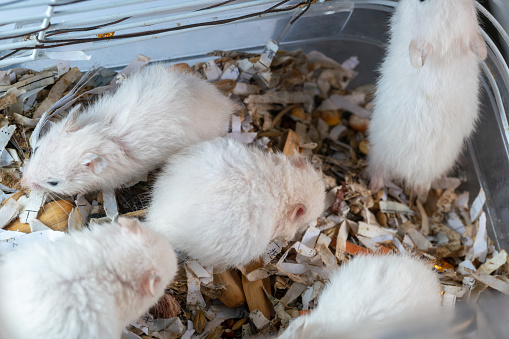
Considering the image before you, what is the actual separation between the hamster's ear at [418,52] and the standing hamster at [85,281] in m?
1.81

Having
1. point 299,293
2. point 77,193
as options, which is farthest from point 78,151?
point 299,293

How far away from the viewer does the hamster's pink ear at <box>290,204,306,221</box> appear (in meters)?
2.77

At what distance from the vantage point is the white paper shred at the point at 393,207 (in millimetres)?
3462

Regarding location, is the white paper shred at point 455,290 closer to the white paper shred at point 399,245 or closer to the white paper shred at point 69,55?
the white paper shred at point 399,245

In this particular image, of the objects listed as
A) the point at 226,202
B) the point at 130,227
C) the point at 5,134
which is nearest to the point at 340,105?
the point at 226,202

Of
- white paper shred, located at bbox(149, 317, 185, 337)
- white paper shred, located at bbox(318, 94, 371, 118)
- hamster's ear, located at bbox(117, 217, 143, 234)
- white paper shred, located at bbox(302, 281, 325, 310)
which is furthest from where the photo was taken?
white paper shred, located at bbox(318, 94, 371, 118)

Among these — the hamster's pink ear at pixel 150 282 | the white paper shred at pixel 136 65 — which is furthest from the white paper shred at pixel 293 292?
the white paper shred at pixel 136 65

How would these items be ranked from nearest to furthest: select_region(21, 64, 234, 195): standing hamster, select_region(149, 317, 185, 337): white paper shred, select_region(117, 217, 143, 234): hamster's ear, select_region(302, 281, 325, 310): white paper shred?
1. select_region(117, 217, 143, 234): hamster's ear
2. select_region(149, 317, 185, 337): white paper shred
3. select_region(21, 64, 234, 195): standing hamster
4. select_region(302, 281, 325, 310): white paper shred

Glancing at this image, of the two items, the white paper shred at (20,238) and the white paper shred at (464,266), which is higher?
the white paper shred at (20,238)

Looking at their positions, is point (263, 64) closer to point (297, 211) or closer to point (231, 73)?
point (231, 73)

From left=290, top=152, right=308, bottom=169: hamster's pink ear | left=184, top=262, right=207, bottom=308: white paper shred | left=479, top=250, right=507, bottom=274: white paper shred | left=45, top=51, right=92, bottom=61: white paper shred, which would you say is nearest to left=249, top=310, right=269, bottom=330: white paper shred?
left=184, top=262, right=207, bottom=308: white paper shred

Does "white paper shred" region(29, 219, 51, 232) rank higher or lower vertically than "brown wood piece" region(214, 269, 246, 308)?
higher

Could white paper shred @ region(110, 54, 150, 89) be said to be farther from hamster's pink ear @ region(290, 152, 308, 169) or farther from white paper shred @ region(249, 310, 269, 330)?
white paper shred @ region(249, 310, 269, 330)

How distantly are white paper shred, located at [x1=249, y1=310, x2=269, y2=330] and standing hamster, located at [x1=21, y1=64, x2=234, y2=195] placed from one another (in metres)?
1.12
